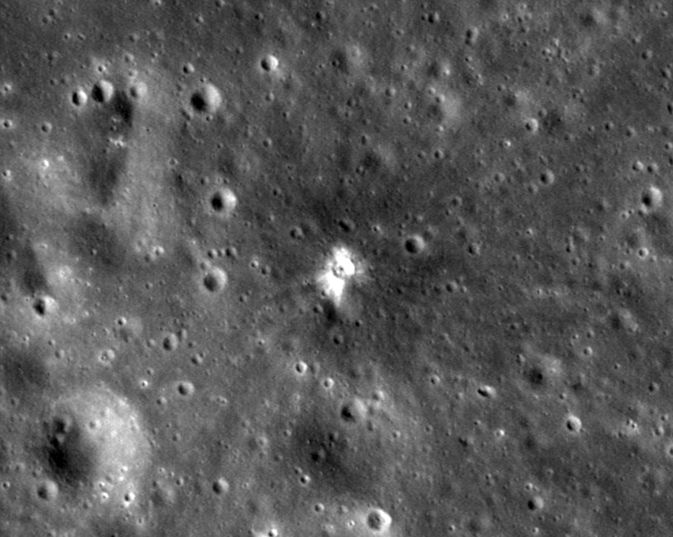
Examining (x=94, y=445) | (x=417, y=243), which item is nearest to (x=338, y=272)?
(x=417, y=243)

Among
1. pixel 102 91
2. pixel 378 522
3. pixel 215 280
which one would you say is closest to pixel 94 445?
pixel 215 280

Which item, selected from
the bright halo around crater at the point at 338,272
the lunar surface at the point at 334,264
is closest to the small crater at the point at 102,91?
the lunar surface at the point at 334,264

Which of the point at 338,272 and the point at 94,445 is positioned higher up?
the point at 338,272

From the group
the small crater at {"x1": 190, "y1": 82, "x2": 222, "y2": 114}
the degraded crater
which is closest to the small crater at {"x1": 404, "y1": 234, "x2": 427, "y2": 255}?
the small crater at {"x1": 190, "y1": 82, "x2": 222, "y2": 114}

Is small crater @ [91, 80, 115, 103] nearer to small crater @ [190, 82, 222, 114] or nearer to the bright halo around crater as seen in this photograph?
small crater @ [190, 82, 222, 114]

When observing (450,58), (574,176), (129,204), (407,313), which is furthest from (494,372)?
(129,204)

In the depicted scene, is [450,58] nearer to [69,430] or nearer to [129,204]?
[129,204]

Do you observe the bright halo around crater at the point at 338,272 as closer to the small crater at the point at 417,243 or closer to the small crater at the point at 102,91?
the small crater at the point at 417,243

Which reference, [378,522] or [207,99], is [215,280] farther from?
[378,522]

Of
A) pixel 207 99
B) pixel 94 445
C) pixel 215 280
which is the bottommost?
pixel 94 445
